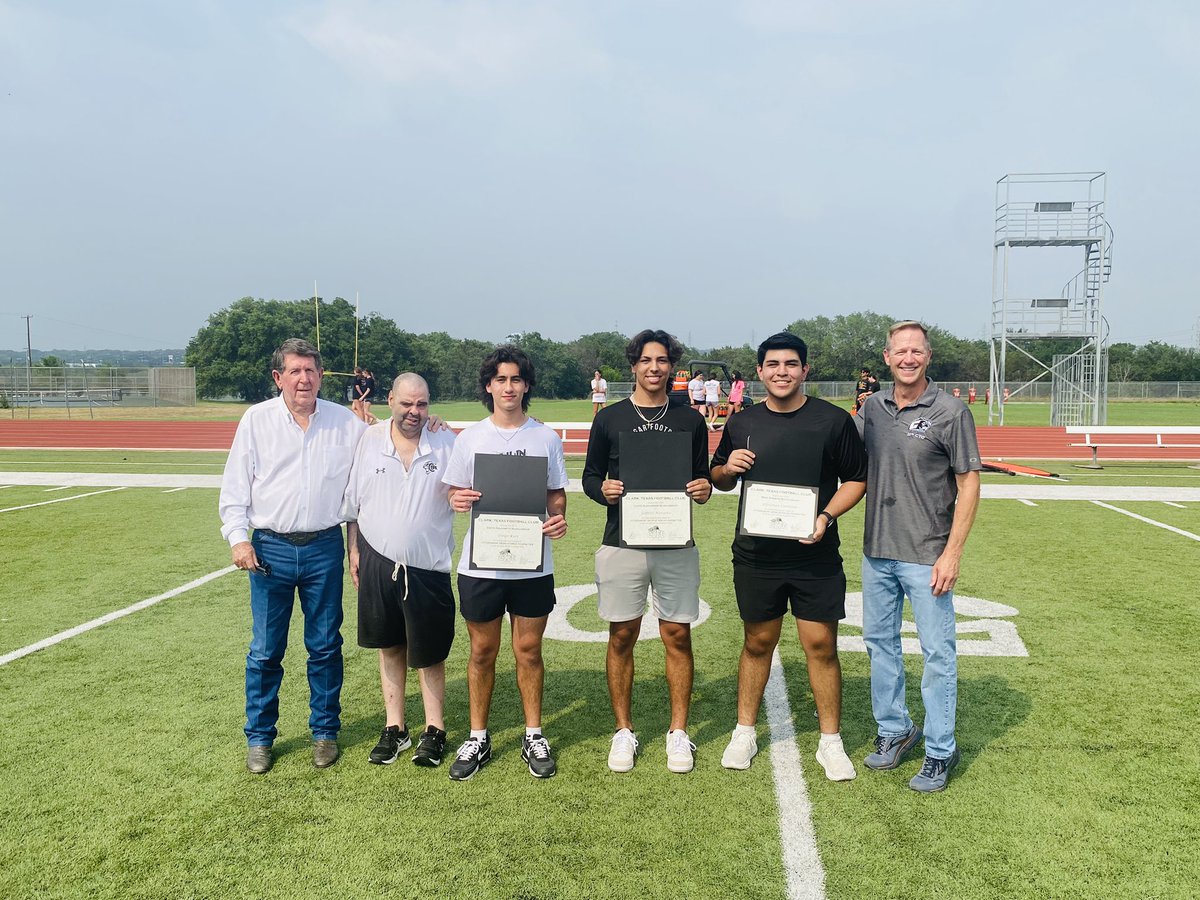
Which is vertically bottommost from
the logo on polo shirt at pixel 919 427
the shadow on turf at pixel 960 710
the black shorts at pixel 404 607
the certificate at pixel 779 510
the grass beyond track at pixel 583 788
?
the shadow on turf at pixel 960 710

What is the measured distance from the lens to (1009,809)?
3447 mm

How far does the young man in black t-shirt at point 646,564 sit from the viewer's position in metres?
3.71

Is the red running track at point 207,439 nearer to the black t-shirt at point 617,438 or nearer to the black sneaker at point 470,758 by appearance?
the black t-shirt at point 617,438

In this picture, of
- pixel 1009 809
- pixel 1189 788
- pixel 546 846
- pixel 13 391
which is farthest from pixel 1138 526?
pixel 13 391

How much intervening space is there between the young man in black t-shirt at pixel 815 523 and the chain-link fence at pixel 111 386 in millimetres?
45946

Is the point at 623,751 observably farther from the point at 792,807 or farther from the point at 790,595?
the point at 790,595

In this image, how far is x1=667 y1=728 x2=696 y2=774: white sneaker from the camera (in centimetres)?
377

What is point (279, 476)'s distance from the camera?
377 centimetres

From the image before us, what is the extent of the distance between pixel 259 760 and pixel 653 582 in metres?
1.95

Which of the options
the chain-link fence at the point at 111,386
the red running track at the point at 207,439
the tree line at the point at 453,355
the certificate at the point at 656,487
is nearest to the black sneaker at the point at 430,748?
the certificate at the point at 656,487

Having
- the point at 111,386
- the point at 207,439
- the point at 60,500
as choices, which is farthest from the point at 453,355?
the point at 60,500

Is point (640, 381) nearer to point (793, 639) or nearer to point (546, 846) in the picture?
point (546, 846)

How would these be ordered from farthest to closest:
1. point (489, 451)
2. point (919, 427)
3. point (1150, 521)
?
point (1150, 521)
point (489, 451)
point (919, 427)

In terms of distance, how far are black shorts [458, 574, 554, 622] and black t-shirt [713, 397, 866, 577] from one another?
0.90 meters
